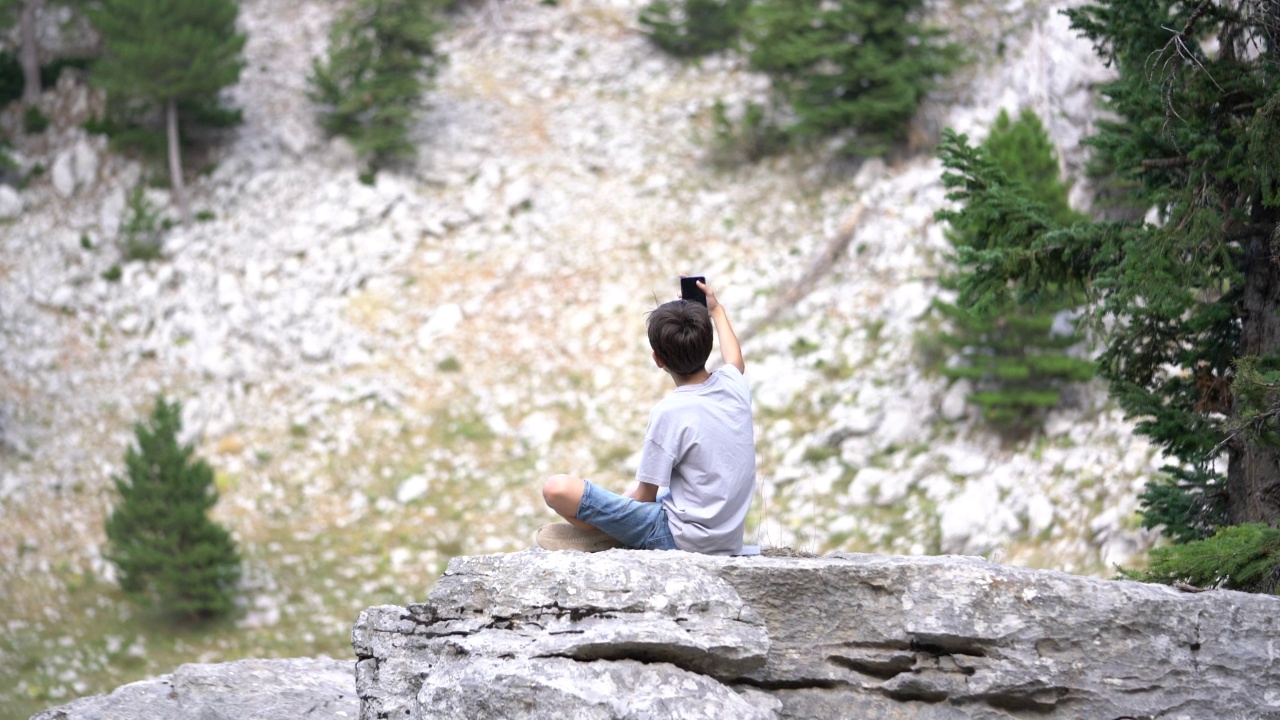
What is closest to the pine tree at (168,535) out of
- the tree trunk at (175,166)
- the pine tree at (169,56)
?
the tree trunk at (175,166)

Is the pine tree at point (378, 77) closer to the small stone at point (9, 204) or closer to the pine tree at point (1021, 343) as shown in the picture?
the small stone at point (9, 204)

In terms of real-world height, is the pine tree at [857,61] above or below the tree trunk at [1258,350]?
above

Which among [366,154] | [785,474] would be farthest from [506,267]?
[785,474]

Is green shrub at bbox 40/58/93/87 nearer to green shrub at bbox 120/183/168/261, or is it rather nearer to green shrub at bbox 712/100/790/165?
green shrub at bbox 120/183/168/261


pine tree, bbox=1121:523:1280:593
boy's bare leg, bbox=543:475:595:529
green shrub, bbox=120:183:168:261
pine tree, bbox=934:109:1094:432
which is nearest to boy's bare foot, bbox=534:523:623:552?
boy's bare leg, bbox=543:475:595:529

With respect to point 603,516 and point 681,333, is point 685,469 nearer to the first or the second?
point 603,516

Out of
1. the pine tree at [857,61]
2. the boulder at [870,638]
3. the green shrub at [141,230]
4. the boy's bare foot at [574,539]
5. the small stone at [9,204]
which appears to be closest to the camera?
the boulder at [870,638]

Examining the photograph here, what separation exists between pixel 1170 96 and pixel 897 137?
1586 cm

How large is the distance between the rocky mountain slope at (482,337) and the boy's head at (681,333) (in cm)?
858

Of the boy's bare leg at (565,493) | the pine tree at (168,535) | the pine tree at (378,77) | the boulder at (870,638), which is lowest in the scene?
the pine tree at (168,535)

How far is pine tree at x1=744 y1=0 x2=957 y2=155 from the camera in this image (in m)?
20.7

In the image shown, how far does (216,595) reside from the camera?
1605cm

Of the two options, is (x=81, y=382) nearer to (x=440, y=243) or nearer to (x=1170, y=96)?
(x=440, y=243)

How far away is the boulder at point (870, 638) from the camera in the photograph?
14.7 feet
